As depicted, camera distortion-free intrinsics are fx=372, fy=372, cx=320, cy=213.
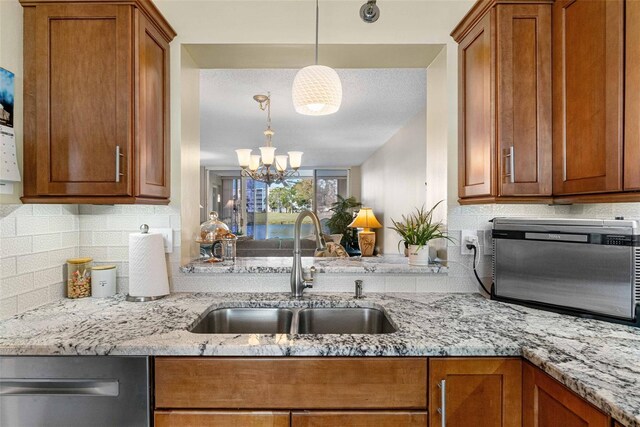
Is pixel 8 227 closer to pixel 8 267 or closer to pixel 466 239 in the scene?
pixel 8 267

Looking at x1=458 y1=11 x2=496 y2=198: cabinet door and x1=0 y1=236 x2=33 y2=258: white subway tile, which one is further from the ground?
x1=458 y1=11 x2=496 y2=198: cabinet door

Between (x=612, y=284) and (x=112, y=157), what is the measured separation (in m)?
1.92

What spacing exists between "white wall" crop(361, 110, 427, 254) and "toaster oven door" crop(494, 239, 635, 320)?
99.3 inches

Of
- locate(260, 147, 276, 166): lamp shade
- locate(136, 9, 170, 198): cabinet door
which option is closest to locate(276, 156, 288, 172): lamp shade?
locate(260, 147, 276, 166): lamp shade

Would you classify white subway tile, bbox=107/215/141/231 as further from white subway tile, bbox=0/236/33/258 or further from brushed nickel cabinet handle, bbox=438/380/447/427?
brushed nickel cabinet handle, bbox=438/380/447/427

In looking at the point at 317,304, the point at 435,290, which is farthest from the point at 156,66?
the point at 435,290

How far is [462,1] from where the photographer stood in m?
1.85

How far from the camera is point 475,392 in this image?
1.18 meters

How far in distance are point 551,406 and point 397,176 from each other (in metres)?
4.54

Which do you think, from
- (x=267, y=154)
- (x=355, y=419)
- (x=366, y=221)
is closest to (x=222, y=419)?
(x=355, y=419)

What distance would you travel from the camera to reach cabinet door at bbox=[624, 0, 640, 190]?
117 centimetres

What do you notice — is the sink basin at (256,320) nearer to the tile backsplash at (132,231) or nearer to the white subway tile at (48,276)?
the tile backsplash at (132,231)

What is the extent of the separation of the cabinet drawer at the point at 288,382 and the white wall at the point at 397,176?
3118 mm

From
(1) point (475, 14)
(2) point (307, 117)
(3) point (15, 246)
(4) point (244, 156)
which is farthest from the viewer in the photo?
(2) point (307, 117)
